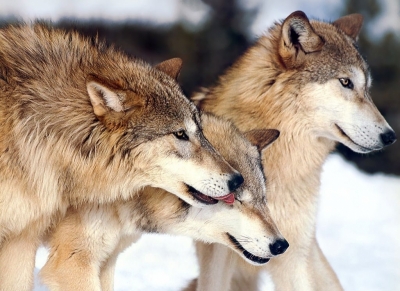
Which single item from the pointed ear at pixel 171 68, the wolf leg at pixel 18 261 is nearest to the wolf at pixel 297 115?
the pointed ear at pixel 171 68

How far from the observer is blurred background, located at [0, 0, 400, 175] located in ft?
28.4

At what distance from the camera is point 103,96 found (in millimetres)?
2791

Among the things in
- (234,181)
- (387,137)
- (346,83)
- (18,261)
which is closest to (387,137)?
(387,137)

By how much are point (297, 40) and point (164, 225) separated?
4.51ft

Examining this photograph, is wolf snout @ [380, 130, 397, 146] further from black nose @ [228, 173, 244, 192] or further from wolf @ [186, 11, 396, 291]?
black nose @ [228, 173, 244, 192]

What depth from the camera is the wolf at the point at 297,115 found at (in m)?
3.55

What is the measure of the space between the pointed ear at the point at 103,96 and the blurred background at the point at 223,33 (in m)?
5.77

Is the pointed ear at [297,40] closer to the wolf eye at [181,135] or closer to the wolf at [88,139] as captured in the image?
the wolf at [88,139]

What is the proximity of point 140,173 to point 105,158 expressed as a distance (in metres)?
0.18

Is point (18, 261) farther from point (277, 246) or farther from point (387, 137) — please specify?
point (387, 137)

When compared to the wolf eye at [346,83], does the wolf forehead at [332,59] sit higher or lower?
higher

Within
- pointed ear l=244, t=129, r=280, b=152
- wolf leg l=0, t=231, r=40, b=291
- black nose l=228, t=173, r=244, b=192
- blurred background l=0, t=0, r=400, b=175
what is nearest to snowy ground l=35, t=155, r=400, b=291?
wolf leg l=0, t=231, r=40, b=291

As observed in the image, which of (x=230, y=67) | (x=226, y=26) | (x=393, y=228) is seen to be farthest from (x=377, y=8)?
(x=230, y=67)

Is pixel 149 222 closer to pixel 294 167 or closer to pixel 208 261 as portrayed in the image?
pixel 208 261
